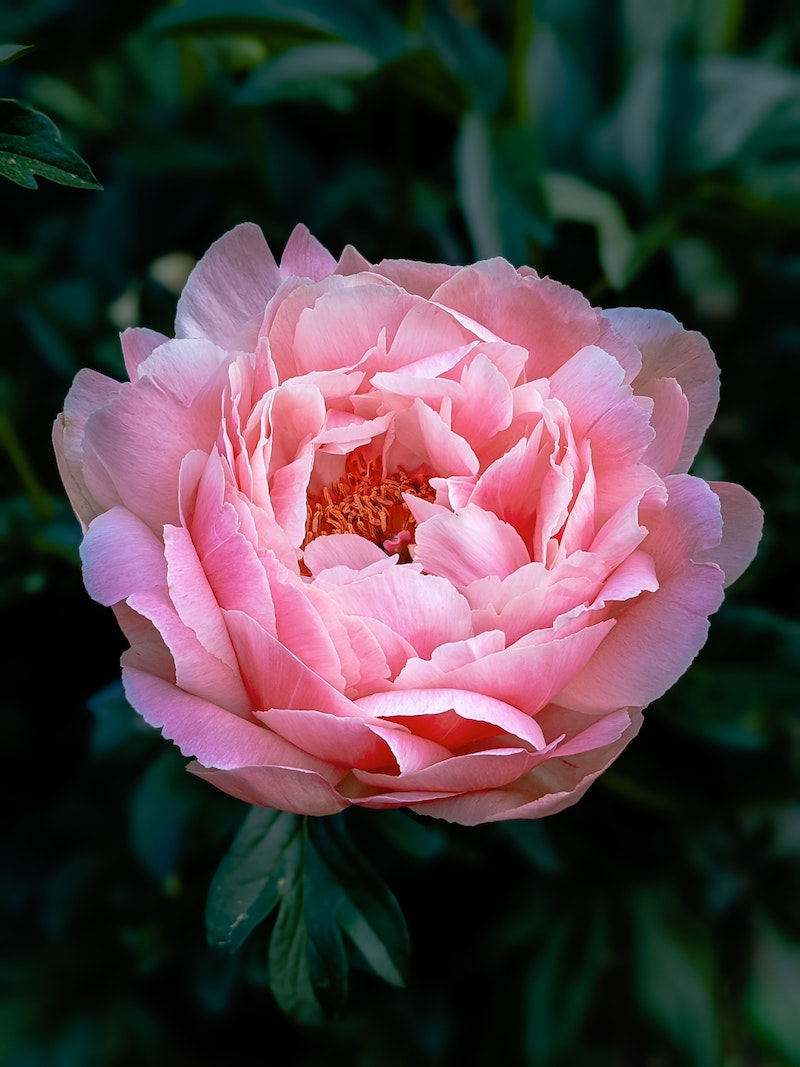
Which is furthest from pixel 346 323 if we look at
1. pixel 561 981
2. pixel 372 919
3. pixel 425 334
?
pixel 561 981

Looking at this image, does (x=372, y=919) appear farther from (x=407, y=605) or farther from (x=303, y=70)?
(x=303, y=70)

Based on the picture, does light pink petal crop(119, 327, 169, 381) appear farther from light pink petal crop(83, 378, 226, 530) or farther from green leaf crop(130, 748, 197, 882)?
green leaf crop(130, 748, 197, 882)

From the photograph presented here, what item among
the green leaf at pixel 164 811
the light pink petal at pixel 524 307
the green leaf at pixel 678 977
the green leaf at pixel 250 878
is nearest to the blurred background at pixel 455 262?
the green leaf at pixel 678 977

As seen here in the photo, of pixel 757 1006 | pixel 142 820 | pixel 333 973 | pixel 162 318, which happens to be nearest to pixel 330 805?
pixel 333 973

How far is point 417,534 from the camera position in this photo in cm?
65

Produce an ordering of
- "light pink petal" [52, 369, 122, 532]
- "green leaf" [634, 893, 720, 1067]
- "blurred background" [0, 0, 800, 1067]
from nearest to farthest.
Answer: "light pink petal" [52, 369, 122, 532] → "blurred background" [0, 0, 800, 1067] → "green leaf" [634, 893, 720, 1067]

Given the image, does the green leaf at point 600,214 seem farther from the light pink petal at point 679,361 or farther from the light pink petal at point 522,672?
the light pink petal at point 522,672

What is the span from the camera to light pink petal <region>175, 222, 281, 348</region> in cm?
66

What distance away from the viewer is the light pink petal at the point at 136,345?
64cm

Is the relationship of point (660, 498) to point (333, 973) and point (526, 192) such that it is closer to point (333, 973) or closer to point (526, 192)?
point (333, 973)

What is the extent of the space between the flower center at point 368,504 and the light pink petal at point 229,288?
0.14m

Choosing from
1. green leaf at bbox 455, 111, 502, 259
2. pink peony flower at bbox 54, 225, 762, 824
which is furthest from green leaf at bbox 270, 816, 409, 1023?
green leaf at bbox 455, 111, 502, 259

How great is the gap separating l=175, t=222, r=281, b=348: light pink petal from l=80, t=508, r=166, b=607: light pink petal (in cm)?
13

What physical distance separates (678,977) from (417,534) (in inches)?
33.0
